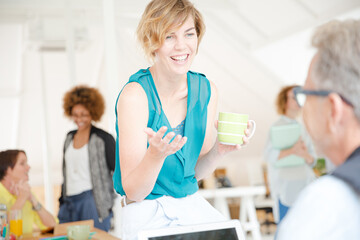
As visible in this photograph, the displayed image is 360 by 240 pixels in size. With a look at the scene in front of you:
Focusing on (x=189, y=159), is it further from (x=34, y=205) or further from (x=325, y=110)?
(x=34, y=205)

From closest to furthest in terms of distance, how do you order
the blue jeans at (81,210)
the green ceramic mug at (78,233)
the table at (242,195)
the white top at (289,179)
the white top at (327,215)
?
the white top at (327,215)
the green ceramic mug at (78,233)
the blue jeans at (81,210)
the white top at (289,179)
the table at (242,195)

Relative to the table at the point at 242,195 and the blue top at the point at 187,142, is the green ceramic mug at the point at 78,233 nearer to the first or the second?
the blue top at the point at 187,142

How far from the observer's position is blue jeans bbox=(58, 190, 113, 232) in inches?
133

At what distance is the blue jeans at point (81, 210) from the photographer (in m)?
3.38

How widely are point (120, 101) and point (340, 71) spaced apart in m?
0.72

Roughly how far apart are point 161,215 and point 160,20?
21.8 inches

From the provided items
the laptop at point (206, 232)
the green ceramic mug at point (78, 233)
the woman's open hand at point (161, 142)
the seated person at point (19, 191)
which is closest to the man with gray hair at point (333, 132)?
the woman's open hand at point (161, 142)

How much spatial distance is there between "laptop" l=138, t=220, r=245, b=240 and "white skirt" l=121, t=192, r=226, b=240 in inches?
2.8

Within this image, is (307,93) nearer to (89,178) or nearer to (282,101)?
(89,178)

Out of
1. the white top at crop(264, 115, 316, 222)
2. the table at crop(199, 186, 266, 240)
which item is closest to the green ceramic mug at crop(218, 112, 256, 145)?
the white top at crop(264, 115, 316, 222)

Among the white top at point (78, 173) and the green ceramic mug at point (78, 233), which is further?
the white top at point (78, 173)

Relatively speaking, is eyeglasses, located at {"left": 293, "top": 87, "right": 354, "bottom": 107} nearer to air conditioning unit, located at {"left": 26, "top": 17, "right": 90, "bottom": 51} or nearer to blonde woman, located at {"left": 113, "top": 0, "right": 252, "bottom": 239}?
blonde woman, located at {"left": 113, "top": 0, "right": 252, "bottom": 239}

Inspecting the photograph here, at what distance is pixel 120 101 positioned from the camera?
4.41ft

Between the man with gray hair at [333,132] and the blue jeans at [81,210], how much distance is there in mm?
2739
